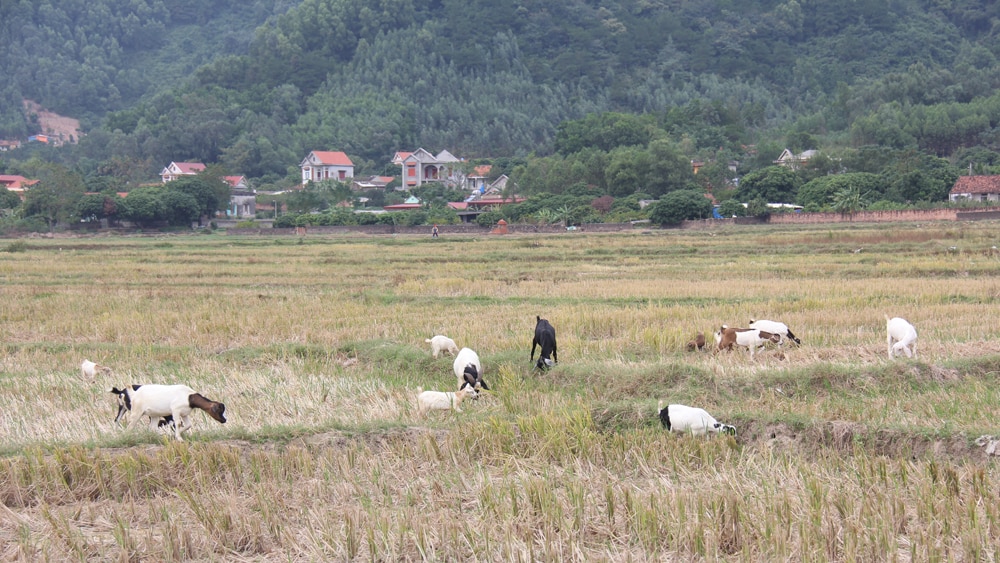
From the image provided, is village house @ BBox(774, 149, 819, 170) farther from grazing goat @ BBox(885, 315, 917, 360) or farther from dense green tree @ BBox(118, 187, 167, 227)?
grazing goat @ BBox(885, 315, 917, 360)

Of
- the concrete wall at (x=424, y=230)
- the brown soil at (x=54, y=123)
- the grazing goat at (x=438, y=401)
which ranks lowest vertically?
the concrete wall at (x=424, y=230)

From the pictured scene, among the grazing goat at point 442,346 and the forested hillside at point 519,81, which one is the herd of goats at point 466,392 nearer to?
the grazing goat at point 442,346

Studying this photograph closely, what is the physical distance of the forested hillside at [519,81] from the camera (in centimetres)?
9038

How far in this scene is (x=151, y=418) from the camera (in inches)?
351

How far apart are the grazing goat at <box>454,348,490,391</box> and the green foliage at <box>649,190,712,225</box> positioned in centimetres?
3844

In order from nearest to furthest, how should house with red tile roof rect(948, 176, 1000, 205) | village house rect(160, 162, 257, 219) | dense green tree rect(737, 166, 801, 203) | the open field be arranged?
the open field → house with red tile roof rect(948, 176, 1000, 205) → dense green tree rect(737, 166, 801, 203) → village house rect(160, 162, 257, 219)

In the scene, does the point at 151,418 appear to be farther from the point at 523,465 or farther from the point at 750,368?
the point at 750,368

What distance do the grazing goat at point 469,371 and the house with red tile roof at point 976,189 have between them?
4848 centimetres

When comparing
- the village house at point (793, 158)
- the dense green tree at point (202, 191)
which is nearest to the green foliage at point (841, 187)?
the village house at point (793, 158)

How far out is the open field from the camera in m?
6.08

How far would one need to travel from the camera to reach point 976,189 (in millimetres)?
52656

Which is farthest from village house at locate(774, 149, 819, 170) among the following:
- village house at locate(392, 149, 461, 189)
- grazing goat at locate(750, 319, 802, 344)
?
→ grazing goat at locate(750, 319, 802, 344)

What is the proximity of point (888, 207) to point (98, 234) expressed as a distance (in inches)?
1728

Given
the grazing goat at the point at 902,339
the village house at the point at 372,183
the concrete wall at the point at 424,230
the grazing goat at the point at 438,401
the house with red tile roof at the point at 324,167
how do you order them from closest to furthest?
1. the grazing goat at the point at 438,401
2. the grazing goat at the point at 902,339
3. the concrete wall at the point at 424,230
4. the village house at the point at 372,183
5. the house with red tile roof at the point at 324,167
